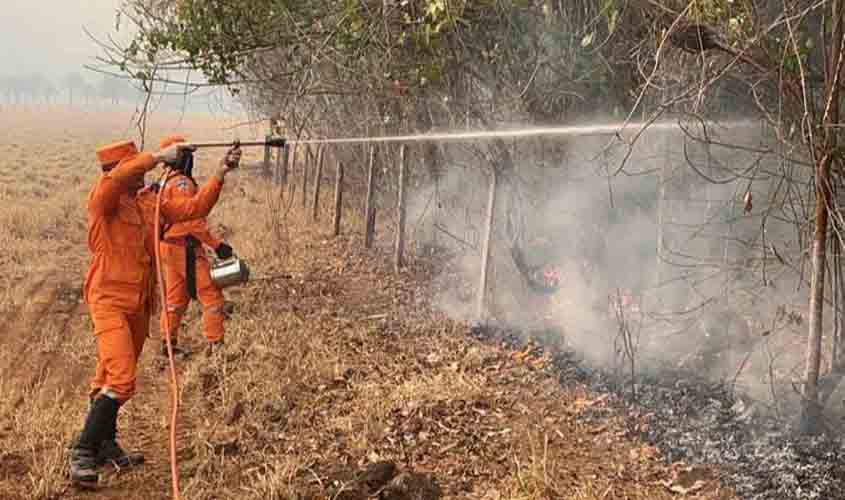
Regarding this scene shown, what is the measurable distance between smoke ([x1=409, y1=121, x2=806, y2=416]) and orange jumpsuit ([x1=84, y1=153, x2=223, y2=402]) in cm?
319

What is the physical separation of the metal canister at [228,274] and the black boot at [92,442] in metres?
2.34

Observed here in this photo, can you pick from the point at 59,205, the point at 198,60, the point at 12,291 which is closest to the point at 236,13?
the point at 198,60

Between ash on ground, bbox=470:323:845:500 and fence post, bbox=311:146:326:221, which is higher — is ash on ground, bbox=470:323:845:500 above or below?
below

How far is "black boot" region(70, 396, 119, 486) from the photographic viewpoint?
13.3 feet

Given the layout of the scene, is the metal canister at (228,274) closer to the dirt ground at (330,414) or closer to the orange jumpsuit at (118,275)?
the dirt ground at (330,414)

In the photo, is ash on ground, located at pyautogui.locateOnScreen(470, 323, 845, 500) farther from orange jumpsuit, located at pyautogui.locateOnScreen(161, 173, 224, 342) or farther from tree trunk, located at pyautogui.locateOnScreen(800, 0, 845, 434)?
orange jumpsuit, located at pyautogui.locateOnScreen(161, 173, 224, 342)

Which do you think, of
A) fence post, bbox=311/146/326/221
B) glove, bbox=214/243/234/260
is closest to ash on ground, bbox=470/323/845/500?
glove, bbox=214/243/234/260

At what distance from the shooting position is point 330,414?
4.86 meters

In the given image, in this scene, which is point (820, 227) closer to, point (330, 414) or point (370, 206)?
point (330, 414)

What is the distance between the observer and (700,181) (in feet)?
21.3

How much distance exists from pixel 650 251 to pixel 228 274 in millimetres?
4023

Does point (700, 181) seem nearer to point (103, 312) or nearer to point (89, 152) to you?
point (103, 312)

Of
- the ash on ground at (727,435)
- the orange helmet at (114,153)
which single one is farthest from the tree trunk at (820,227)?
the orange helmet at (114,153)

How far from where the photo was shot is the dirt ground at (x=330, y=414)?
382 centimetres
